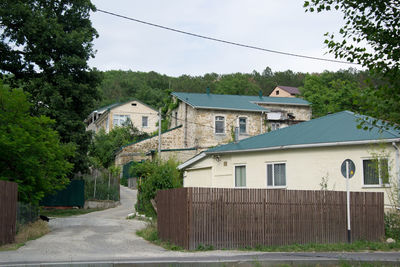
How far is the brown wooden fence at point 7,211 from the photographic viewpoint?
46.5 ft

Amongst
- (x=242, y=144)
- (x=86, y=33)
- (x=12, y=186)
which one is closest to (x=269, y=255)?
(x=12, y=186)

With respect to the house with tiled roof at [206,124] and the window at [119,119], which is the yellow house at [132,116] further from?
the house with tiled roof at [206,124]

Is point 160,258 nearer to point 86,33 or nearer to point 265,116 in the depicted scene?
point 86,33

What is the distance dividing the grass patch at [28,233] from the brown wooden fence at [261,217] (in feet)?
15.1

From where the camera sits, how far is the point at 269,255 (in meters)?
13.0

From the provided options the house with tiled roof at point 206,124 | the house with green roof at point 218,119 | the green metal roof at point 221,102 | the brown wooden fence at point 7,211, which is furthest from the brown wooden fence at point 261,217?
the green metal roof at point 221,102

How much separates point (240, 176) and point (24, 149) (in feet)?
35.2

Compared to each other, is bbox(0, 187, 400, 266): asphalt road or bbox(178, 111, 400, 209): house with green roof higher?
bbox(178, 111, 400, 209): house with green roof

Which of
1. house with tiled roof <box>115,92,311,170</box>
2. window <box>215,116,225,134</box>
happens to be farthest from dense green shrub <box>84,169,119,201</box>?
window <box>215,116,225,134</box>

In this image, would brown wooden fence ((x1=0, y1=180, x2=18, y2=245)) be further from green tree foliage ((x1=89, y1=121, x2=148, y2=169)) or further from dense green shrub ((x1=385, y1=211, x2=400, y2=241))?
green tree foliage ((x1=89, y1=121, x2=148, y2=169))

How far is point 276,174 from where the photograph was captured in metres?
21.6

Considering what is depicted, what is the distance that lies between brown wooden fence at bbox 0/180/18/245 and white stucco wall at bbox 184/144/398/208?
11008mm

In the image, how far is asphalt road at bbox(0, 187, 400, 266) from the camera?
11797 mm

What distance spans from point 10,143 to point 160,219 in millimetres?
5685
